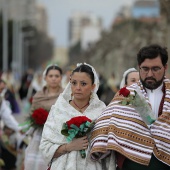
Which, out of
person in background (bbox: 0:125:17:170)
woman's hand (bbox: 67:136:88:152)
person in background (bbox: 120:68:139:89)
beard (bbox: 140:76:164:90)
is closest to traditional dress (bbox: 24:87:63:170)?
person in background (bbox: 120:68:139:89)

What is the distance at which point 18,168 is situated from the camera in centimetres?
1106

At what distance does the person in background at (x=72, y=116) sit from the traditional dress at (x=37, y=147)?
153 cm

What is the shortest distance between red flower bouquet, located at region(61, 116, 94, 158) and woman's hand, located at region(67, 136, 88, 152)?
1.2 inches

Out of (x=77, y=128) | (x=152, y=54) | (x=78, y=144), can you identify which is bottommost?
(x=78, y=144)

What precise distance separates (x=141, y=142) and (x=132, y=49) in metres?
33.2

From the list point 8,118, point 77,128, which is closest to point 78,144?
point 77,128

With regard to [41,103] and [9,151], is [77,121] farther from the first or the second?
[9,151]

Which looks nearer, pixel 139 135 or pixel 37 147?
pixel 139 135

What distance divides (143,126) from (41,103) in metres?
3.40

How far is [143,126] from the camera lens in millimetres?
4656

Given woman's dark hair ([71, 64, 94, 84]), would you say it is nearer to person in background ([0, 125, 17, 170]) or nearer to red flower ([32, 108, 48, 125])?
red flower ([32, 108, 48, 125])

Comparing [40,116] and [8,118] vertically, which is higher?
[40,116]

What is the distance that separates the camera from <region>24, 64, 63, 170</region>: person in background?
23.2 ft

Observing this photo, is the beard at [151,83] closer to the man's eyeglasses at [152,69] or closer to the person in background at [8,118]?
the man's eyeglasses at [152,69]
